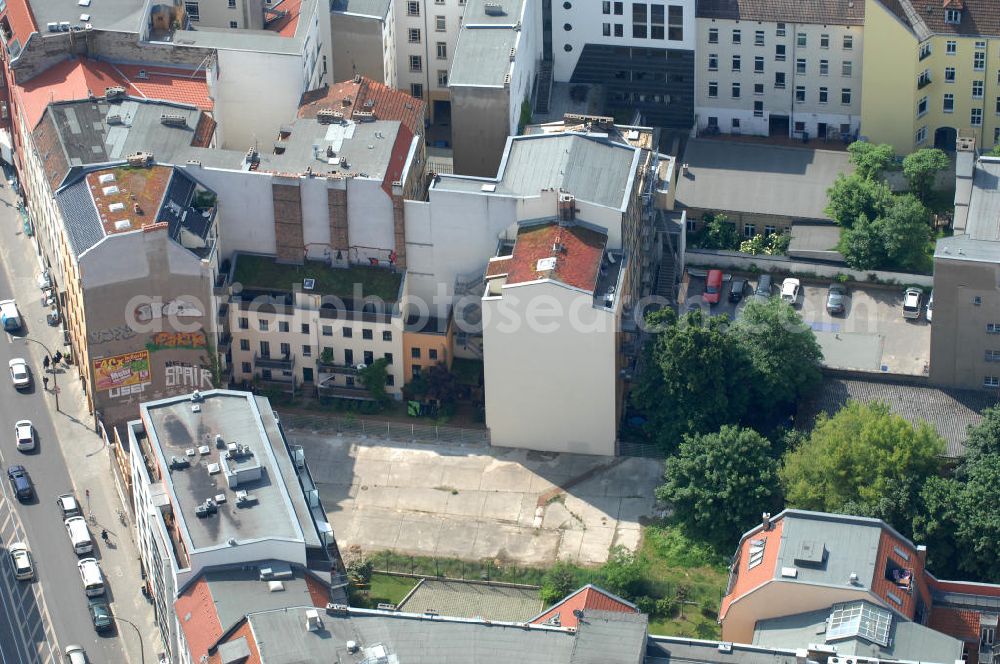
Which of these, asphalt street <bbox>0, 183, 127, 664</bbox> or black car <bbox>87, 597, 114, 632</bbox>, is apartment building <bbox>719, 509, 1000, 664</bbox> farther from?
asphalt street <bbox>0, 183, 127, 664</bbox>

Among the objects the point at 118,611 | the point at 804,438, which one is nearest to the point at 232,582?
the point at 118,611

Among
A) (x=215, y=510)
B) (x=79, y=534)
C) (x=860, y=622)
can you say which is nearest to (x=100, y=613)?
(x=79, y=534)

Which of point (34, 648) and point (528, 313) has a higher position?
point (528, 313)

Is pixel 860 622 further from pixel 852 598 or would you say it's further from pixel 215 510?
pixel 215 510

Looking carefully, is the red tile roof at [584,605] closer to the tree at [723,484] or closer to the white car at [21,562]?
the tree at [723,484]

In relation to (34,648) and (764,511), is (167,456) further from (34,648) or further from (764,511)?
(764,511)

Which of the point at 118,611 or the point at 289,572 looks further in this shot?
the point at 118,611

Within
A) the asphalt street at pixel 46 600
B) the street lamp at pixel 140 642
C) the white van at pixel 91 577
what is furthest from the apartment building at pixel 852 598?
the white van at pixel 91 577
